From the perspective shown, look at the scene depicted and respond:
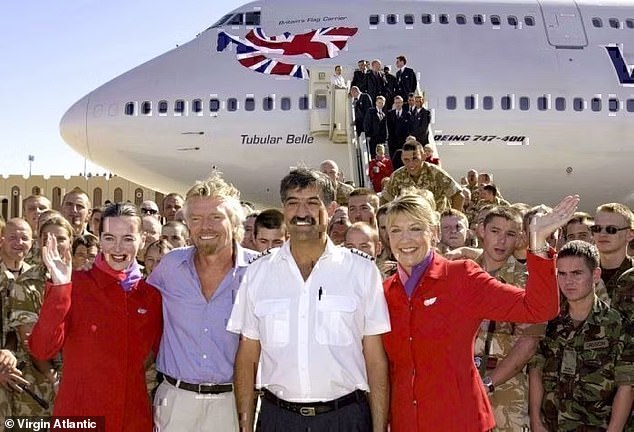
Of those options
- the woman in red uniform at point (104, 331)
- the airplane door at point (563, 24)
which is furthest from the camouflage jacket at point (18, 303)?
the airplane door at point (563, 24)

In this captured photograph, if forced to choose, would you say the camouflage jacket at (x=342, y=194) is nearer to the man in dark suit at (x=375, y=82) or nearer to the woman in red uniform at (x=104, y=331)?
the woman in red uniform at (x=104, y=331)

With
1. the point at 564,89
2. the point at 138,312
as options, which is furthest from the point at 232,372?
the point at 564,89

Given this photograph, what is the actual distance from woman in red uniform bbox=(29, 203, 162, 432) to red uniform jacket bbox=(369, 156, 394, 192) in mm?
8046

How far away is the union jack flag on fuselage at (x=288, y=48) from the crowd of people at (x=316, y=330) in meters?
11.4

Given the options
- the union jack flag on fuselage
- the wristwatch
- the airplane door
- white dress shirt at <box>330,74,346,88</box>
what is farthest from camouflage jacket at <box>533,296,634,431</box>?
the airplane door

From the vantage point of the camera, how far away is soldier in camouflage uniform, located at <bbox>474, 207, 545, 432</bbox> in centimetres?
443

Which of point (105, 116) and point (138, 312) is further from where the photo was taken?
point (105, 116)

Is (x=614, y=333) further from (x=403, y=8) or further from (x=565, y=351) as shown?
(x=403, y=8)

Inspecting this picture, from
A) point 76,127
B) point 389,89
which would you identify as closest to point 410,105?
point 389,89

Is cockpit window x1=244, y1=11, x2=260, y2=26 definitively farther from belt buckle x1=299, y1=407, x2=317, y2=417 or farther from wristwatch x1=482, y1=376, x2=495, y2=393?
belt buckle x1=299, y1=407, x2=317, y2=417

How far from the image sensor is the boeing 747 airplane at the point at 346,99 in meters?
15.6

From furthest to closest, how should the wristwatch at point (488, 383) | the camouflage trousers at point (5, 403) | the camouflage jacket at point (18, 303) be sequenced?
1. the camouflage trousers at point (5, 403)
2. the camouflage jacket at point (18, 303)
3. the wristwatch at point (488, 383)

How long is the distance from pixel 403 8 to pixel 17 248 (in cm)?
1287

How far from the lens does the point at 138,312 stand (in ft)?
12.4
